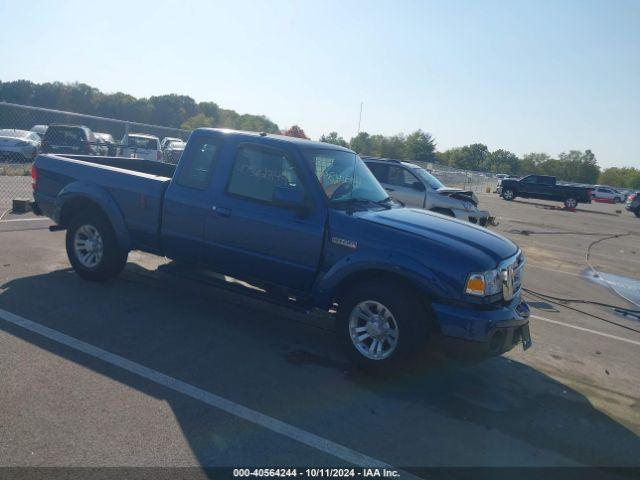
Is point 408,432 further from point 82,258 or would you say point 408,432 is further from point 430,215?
point 82,258

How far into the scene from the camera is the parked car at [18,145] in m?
21.0

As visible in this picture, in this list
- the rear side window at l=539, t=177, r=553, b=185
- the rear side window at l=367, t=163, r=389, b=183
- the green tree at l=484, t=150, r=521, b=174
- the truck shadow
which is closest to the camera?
the truck shadow

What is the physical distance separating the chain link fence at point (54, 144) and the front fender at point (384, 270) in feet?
31.4

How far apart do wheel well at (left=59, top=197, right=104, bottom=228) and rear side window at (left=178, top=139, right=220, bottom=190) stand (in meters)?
1.36

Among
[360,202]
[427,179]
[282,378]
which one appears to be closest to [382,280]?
[360,202]

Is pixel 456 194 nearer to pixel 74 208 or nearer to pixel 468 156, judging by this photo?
pixel 74 208

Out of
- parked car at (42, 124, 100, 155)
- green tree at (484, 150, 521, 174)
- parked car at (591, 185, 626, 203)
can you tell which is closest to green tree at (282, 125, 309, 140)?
→ parked car at (42, 124, 100, 155)

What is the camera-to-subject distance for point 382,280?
4770 millimetres

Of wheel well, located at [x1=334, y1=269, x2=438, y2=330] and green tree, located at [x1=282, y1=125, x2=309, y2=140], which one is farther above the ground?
green tree, located at [x1=282, y1=125, x2=309, y2=140]

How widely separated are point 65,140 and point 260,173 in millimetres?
13910

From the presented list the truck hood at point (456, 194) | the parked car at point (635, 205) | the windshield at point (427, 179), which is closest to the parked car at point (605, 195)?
the parked car at point (635, 205)

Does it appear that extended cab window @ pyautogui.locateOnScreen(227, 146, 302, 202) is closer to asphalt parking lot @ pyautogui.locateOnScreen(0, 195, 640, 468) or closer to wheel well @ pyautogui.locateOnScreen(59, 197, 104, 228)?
asphalt parking lot @ pyautogui.locateOnScreen(0, 195, 640, 468)

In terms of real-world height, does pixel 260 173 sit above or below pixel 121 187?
above

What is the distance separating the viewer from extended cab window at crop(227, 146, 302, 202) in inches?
214
